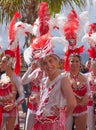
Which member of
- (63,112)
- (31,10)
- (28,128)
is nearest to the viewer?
(63,112)

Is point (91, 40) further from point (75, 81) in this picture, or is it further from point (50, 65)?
point (50, 65)

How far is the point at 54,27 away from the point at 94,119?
158cm

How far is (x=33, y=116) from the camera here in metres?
5.46

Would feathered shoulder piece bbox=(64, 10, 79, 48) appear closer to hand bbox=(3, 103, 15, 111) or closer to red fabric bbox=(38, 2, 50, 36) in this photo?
red fabric bbox=(38, 2, 50, 36)

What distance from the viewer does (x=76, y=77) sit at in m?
5.67

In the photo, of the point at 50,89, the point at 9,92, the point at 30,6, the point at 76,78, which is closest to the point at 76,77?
the point at 76,78

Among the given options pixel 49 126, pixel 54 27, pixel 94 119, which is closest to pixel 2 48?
pixel 54 27

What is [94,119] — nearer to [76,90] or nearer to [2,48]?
[76,90]

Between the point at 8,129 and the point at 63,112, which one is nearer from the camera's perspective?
the point at 63,112

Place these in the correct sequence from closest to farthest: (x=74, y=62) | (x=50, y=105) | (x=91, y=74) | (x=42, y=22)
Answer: (x=50, y=105) < (x=74, y=62) < (x=42, y=22) < (x=91, y=74)

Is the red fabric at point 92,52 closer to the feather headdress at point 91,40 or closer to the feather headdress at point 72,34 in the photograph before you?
the feather headdress at point 91,40

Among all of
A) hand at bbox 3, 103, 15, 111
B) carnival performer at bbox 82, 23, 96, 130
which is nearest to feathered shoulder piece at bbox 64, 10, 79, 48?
carnival performer at bbox 82, 23, 96, 130

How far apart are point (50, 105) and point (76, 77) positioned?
1654 mm

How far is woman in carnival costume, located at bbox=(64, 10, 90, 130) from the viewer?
561cm
